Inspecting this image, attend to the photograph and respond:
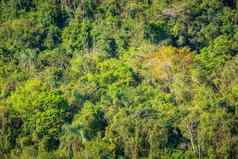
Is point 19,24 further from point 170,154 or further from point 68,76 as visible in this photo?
point 170,154

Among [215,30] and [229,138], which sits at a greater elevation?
[215,30]

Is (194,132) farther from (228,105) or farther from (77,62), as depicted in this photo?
(77,62)

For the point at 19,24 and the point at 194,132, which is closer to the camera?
the point at 194,132

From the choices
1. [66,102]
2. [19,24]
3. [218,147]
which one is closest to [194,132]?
[218,147]

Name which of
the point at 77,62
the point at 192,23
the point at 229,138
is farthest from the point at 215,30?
the point at 229,138

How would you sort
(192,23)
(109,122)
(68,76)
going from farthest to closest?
(192,23) → (68,76) → (109,122)

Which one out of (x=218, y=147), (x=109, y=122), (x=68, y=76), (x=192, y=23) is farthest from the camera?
(x=192, y=23)
